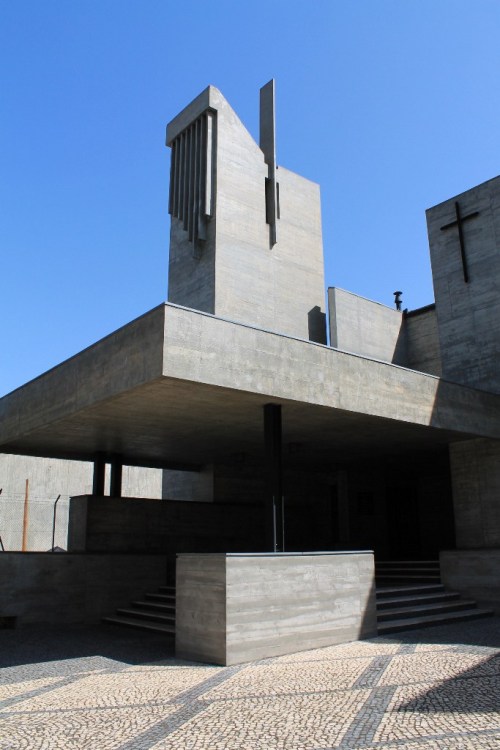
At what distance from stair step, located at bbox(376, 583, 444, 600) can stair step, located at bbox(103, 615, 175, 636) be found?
4011mm

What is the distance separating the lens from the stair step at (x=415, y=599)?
38.7ft

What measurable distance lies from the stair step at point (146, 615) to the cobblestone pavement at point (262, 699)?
209cm

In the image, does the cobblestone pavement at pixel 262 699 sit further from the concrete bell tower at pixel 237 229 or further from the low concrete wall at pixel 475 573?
the concrete bell tower at pixel 237 229

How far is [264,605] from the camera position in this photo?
8906 mm

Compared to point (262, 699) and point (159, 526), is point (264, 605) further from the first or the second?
point (159, 526)

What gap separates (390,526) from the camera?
68.3 ft

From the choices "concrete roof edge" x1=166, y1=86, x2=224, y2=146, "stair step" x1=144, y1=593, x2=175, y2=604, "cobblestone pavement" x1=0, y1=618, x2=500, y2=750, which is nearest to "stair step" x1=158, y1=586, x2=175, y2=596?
"stair step" x1=144, y1=593, x2=175, y2=604

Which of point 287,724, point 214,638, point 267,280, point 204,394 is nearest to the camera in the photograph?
point 287,724

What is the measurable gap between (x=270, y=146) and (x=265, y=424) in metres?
12.5

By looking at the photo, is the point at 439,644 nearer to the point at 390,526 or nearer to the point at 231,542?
the point at 231,542

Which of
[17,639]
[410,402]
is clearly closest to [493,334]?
[410,402]

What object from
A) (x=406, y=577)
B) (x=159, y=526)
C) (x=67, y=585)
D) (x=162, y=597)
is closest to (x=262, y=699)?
(x=162, y=597)

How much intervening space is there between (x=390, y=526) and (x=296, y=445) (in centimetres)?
749

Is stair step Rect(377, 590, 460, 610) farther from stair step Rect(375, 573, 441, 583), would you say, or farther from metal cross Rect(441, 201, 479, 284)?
metal cross Rect(441, 201, 479, 284)
